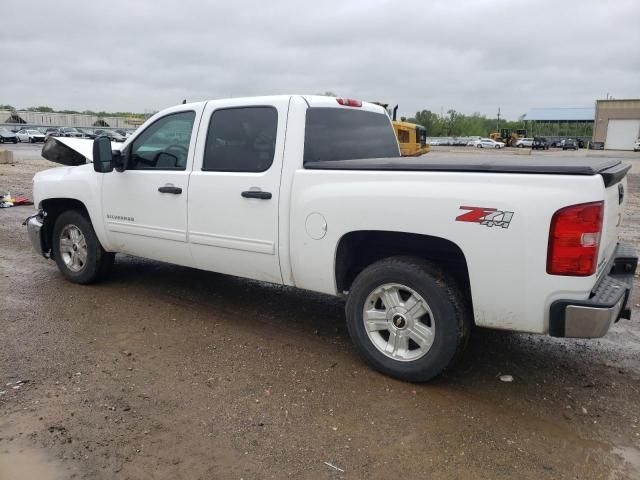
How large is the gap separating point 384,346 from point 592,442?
1366 millimetres

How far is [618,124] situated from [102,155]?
80367mm

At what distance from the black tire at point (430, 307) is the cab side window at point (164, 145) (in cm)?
206

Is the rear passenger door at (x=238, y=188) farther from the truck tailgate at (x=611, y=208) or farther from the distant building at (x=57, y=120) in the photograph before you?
the distant building at (x=57, y=120)

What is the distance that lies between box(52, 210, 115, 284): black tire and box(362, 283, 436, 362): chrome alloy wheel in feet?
10.5

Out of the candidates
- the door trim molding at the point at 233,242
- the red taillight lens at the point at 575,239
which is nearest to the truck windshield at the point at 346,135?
the door trim molding at the point at 233,242

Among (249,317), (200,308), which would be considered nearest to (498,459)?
(249,317)

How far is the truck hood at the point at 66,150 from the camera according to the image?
6.06 metres

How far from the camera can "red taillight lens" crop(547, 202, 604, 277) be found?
3027 millimetres

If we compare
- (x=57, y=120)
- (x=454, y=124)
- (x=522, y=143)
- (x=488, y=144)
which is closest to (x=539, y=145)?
(x=522, y=143)

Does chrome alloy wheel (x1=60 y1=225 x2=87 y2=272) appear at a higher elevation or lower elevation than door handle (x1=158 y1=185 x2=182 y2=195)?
lower

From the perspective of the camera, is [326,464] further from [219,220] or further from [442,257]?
[219,220]

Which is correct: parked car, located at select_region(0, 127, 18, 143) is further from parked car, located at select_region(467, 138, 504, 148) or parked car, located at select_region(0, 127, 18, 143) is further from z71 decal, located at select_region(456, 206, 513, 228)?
z71 decal, located at select_region(456, 206, 513, 228)

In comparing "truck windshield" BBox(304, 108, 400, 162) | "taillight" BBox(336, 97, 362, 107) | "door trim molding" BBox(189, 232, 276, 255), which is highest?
"taillight" BBox(336, 97, 362, 107)

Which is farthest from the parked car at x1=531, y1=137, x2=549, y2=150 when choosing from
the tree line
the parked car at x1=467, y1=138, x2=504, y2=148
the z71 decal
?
the z71 decal
